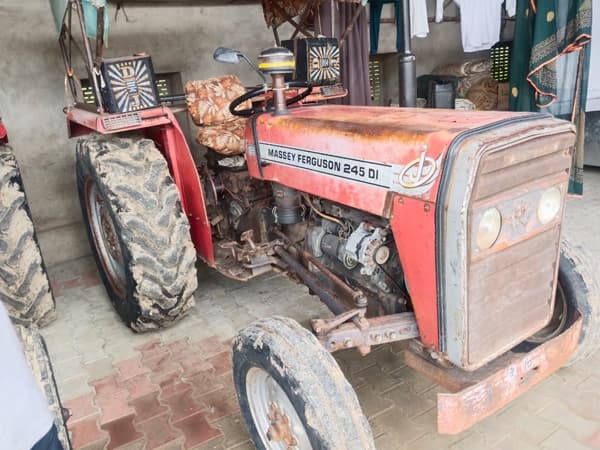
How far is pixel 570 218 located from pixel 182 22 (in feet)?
12.9

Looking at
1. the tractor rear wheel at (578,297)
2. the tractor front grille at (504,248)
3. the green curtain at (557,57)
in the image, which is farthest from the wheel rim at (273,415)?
the green curtain at (557,57)

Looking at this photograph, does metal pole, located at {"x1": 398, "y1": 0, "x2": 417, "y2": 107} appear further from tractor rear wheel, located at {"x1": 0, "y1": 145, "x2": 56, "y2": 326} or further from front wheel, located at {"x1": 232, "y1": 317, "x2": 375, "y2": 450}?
front wheel, located at {"x1": 232, "y1": 317, "x2": 375, "y2": 450}

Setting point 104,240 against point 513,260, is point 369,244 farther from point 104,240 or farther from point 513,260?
point 104,240

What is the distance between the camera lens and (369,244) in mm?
1864

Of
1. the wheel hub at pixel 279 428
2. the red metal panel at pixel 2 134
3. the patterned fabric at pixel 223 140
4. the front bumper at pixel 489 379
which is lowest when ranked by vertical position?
the wheel hub at pixel 279 428

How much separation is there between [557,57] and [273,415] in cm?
473

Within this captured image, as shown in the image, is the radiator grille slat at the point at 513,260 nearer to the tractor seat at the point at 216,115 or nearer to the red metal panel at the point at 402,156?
the red metal panel at the point at 402,156

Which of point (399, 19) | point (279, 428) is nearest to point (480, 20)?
point (399, 19)

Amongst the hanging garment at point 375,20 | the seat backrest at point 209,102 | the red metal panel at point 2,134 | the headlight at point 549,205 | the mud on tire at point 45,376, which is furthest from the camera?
the hanging garment at point 375,20

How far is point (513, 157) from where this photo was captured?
1487mm

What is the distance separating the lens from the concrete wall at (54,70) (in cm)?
382

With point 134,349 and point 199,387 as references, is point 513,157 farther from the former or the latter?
point 134,349

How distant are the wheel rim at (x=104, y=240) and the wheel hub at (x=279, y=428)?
1.57 metres

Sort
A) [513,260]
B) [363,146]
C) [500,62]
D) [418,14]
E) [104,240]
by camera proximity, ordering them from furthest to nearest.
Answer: [500,62] → [418,14] → [104,240] → [363,146] → [513,260]
